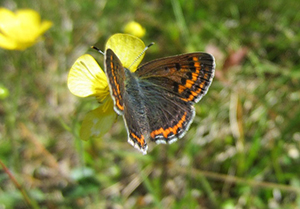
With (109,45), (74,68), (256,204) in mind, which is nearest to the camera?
(74,68)

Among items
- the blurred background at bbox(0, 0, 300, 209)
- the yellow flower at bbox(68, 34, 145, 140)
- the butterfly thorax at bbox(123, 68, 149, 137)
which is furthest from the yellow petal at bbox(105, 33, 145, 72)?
the blurred background at bbox(0, 0, 300, 209)

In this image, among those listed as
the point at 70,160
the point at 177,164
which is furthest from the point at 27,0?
the point at 177,164

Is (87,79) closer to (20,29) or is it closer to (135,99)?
(135,99)

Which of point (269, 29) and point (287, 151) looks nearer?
point (287, 151)

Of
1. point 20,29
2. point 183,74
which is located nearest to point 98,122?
point 183,74

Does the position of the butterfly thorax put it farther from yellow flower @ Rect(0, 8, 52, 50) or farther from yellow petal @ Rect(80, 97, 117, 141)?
yellow flower @ Rect(0, 8, 52, 50)

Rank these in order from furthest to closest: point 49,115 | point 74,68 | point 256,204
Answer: point 49,115 → point 256,204 → point 74,68

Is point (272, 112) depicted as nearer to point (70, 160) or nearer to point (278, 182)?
point (278, 182)
